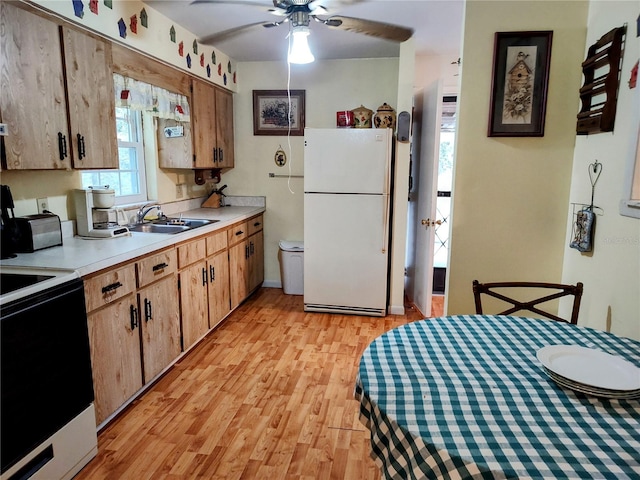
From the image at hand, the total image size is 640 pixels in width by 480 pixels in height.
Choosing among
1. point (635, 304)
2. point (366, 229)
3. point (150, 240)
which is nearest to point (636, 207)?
point (635, 304)

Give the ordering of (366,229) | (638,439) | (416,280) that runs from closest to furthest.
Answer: (638,439), (366,229), (416,280)

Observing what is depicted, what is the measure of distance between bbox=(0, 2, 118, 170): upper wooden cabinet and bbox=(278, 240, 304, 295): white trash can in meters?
2.02

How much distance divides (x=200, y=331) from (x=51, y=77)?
1.79 meters

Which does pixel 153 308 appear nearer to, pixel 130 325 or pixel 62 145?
pixel 130 325

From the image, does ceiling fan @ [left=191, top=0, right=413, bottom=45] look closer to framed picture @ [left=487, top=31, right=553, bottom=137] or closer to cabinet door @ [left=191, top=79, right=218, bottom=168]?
framed picture @ [left=487, top=31, right=553, bottom=137]

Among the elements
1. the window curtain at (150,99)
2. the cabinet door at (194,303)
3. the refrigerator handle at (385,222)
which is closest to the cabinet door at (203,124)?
the window curtain at (150,99)

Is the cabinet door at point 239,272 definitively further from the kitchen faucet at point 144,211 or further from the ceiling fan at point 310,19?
the ceiling fan at point 310,19

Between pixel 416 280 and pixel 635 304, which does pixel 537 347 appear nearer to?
pixel 635 304

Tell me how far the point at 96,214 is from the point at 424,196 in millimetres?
2471

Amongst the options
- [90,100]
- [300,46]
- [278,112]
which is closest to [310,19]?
[300,46]

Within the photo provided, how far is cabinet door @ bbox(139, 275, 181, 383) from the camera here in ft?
7.59

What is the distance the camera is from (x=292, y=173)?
4.32 m

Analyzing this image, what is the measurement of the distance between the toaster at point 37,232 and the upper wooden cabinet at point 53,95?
27 cm

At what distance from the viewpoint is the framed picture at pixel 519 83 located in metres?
2.20
